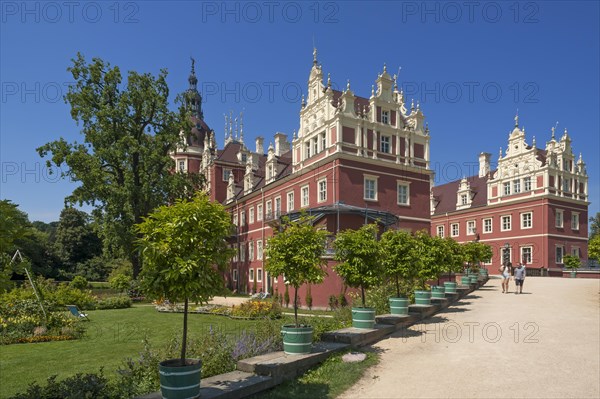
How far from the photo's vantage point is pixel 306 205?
32781mm

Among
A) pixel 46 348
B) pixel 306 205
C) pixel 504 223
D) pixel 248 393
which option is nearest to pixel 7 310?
pixel 46 348

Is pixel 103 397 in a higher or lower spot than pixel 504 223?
lower

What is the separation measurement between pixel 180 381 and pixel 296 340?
3532mm

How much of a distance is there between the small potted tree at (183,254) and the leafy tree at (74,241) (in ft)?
194

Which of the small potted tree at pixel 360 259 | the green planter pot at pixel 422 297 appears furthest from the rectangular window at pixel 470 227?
the small potted tree at pixel 360 259

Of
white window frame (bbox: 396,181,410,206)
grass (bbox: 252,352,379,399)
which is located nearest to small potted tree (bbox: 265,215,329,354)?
grass (bbox: 252,352,379,399)

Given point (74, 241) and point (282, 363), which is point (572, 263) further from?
point (74, 241)

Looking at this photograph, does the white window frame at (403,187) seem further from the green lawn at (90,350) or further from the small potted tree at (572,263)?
the small potted tree at (572,263)

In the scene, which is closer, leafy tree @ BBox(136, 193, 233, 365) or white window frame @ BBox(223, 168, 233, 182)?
leafy tree @ BBox(136, 193, 233, 365)

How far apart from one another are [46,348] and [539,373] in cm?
1362

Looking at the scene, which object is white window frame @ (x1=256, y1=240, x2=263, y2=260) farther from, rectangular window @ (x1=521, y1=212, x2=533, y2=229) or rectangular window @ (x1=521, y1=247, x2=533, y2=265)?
rectangular window @ (x1=521, y1=212, x2=533, y2=229)

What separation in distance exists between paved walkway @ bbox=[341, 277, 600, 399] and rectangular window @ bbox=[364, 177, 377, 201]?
49.3 ft

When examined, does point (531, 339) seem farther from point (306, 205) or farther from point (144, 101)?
point (144, 101)

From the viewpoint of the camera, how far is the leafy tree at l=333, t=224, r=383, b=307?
495 inches
